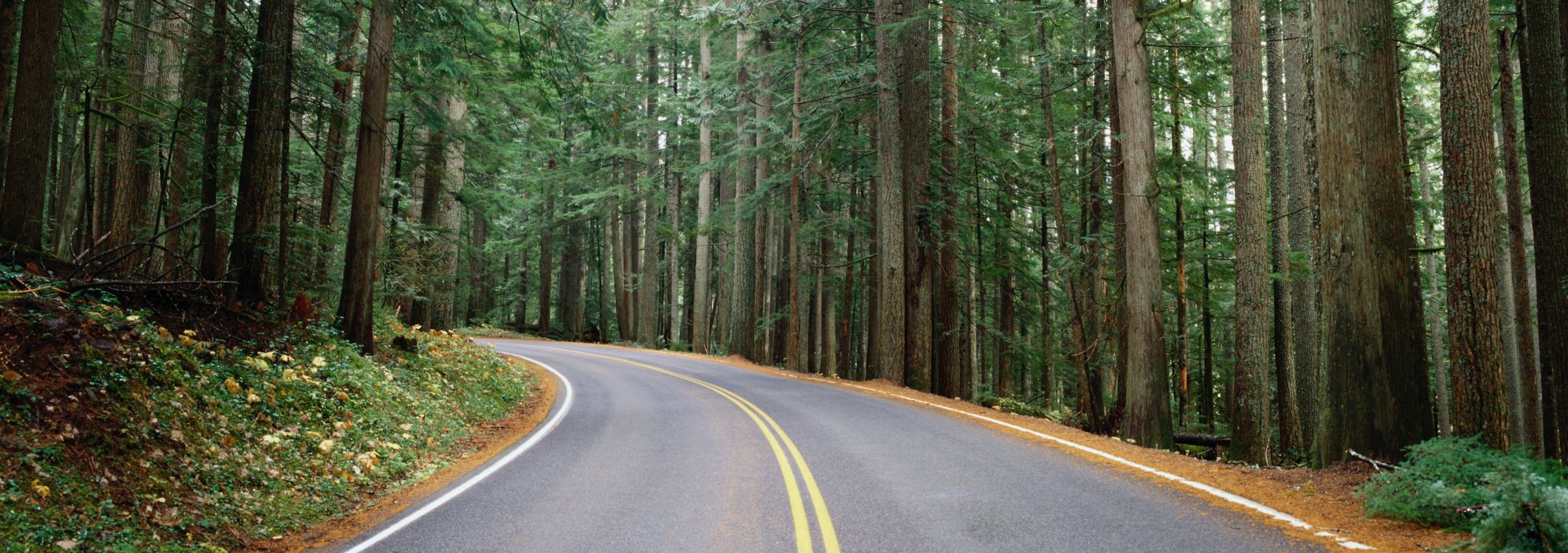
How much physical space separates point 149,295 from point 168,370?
2.52m

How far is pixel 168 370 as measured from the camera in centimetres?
745

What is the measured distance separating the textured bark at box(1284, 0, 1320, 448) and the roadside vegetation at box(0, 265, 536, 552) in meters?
15.5

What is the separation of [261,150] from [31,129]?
7.92 feet

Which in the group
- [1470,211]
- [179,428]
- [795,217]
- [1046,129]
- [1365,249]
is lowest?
[179,428]

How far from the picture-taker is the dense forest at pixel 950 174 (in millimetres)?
7215

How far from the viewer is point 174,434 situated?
6.66 metres

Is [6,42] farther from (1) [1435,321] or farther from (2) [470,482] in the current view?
(1) [1435,321]

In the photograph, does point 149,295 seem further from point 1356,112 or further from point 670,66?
point 670,66

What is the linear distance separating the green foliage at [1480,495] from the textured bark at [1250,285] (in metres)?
7.45

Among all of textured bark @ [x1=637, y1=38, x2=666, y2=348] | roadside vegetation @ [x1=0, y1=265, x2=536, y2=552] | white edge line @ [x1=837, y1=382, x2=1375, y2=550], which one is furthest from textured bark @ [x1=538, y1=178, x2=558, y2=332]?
white edge line @ [x1=837, y1=382, x2=1375, y2=550]

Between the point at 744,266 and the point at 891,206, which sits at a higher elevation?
the point at 891,206

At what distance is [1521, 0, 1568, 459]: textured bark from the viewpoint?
26.0ft

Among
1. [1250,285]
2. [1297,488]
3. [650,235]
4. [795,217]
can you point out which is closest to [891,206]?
[795,217]

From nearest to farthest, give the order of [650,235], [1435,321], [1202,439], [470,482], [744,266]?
[470,482], [1202,439], [1435,321], [744,266], [650,235]
